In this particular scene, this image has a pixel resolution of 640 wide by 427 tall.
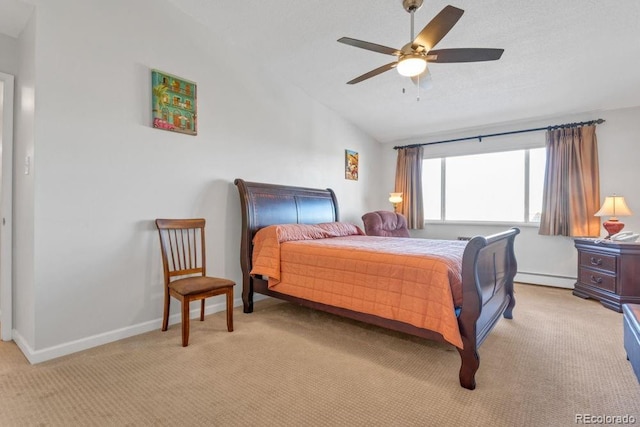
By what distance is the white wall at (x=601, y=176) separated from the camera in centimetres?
404

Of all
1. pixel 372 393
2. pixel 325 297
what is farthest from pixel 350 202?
pixel 372 393

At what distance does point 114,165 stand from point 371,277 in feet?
7.74

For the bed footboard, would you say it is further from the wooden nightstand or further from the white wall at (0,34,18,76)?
the white wall at (0,34,18,76)

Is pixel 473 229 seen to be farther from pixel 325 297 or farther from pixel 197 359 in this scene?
pixel 197 359

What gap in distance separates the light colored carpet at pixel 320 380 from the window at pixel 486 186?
242 centimetres

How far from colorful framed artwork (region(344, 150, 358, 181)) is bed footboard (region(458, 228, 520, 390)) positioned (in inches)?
122

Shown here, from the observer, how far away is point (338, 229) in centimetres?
404

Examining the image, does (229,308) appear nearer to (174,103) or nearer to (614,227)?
(174,103)

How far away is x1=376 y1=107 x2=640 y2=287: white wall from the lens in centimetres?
404

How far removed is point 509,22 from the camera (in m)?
2.78

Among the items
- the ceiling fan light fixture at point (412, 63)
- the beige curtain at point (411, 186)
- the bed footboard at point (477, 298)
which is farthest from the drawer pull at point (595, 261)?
the ceiling fan light fixture at point (412, 63)

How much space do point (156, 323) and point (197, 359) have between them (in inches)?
34.3

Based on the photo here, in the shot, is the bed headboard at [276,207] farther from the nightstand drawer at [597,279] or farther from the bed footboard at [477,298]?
the nightstand drawer at [597,279]

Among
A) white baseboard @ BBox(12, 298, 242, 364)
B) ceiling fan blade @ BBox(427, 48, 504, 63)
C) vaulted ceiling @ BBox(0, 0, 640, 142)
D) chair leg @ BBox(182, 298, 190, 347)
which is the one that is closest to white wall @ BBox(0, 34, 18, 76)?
vaulted ceiling @ BBox(0, 0, 640, 142)
